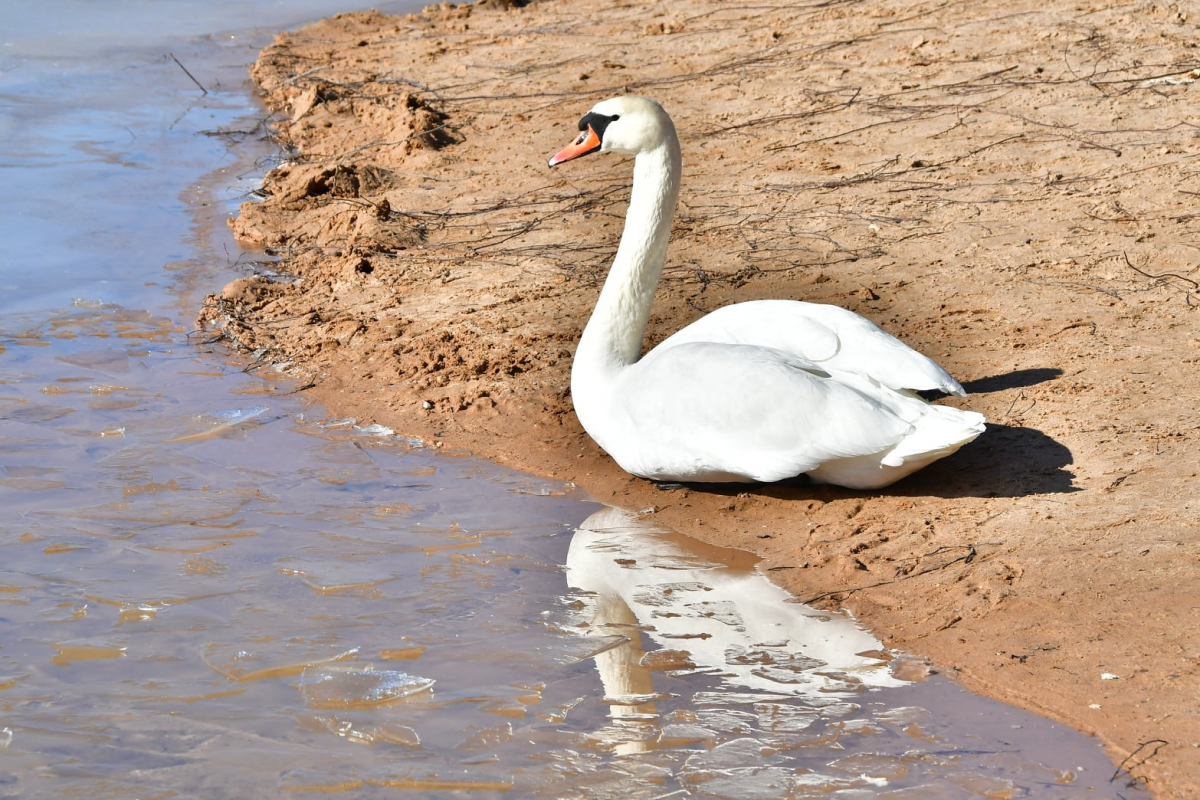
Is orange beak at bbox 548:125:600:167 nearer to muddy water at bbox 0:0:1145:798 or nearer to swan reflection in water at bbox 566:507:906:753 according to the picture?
muddy water at bbox 0:0:1145:798

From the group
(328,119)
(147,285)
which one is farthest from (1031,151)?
(328,119)

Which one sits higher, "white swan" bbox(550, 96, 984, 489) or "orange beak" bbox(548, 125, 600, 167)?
"orange beak" bbox(548, 125, 600, 167)

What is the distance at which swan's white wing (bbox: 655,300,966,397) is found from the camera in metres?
4.59

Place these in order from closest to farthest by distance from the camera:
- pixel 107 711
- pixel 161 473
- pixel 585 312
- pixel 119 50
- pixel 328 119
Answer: pixel 107 711, pixel 161 473, pixel 585 312, pixel 328 119, pixel 119 50

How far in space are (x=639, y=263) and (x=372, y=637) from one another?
2112 mm

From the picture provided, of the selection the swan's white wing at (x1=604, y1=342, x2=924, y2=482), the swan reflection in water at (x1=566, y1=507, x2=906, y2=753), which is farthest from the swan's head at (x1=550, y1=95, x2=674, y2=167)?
the swan reflection in water at (x1=566, y1=507, x2=906, y2=753)

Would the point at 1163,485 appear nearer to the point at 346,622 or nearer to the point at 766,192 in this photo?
the point at 346,622

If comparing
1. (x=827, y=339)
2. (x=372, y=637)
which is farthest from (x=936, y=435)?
(x=372, y=637)

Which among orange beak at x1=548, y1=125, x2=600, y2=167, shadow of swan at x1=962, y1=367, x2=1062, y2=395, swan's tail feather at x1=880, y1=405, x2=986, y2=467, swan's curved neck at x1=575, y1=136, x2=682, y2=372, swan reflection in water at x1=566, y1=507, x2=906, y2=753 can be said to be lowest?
swan reflection in water at x1=566, y1=507, x2=906, y2=753

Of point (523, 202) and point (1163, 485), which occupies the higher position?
point (523, 202)

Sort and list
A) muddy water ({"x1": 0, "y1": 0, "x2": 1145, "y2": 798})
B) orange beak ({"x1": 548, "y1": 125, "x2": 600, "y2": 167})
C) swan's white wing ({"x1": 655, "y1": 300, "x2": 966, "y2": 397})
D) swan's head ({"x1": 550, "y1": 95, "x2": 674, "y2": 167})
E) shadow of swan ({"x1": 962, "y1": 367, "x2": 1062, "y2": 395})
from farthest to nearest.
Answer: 1. shadow of swan ({"x1": 962, "y1": 367, "x2": 1062, "y2": 395})
2. orange beak ({"x1": 548, "y1": 125, "x2": 600, "y2": 167})
3. swan's head ({"x1": 550, "y1": 95, "x2": 674, "y2": 167})
4. swan's white wing ({"x1": 655, "y1": 300, "x2": 966, "y2": 397})
5. muddy water ({"x1": 0, "y1": 0, "x2": 1145, "y2": 798})

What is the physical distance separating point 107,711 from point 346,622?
764 mm

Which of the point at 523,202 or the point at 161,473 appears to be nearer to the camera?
the point at 161,473

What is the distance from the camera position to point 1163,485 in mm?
4422
